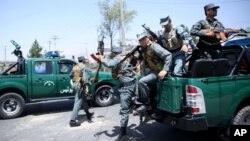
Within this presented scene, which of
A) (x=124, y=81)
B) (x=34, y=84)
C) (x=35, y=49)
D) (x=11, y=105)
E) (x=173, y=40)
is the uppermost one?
(x=35, y=49)

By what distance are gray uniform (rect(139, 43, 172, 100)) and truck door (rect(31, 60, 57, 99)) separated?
15.0ft

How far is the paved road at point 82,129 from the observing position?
6059 mm

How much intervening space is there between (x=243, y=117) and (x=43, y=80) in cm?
626

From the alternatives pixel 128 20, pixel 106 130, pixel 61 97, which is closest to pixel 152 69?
pixel 106 130

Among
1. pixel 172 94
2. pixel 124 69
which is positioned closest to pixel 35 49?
pixel 124 69

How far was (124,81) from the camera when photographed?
5777mm

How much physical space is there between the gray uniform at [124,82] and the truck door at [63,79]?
378 centimetres

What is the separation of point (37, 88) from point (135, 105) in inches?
179

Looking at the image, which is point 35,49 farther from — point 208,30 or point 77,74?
point 208,30

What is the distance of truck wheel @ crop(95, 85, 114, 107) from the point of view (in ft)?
31.9

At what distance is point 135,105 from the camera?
17.9 feet

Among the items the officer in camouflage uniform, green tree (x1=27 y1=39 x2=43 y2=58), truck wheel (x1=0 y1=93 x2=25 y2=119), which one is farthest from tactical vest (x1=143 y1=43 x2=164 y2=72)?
green tree (x1=27 y1=39 x2=43 y2=58)

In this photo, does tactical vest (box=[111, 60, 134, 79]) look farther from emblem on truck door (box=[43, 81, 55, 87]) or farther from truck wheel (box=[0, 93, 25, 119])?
truck wheel (box=[0, 93, 25, 119])

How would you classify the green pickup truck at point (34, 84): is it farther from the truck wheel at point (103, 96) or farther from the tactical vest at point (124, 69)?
the tactical vest at point (124, 69)
